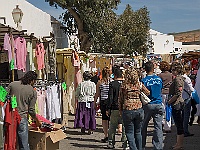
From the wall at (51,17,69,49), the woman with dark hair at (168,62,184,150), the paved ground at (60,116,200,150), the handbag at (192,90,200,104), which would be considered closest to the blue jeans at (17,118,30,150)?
the paved ground at (60,116,200,150)

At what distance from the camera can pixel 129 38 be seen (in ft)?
115

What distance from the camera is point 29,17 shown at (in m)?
14.1

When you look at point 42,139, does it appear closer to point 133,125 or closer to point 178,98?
point 133,125

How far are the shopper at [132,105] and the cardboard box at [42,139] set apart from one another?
1.35 meters

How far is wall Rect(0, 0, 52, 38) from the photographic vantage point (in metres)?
11.9

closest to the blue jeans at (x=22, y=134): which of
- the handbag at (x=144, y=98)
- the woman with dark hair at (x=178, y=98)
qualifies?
the handbag at (x=144, y=98)

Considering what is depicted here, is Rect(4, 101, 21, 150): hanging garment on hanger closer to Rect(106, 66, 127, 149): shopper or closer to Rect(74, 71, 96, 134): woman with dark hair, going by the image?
Rect(106, 66, 127, 149): shopper

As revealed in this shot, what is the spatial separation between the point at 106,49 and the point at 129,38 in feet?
27.6

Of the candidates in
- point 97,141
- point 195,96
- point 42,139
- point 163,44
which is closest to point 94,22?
point 97,141

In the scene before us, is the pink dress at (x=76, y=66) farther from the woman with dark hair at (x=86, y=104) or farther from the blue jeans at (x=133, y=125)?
the blue jeans at (x=133, y=125)

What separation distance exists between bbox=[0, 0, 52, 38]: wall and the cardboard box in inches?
222

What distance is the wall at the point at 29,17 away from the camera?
1187cm

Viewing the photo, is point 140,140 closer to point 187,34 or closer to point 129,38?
point 129,38

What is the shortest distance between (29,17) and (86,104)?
545 cm
